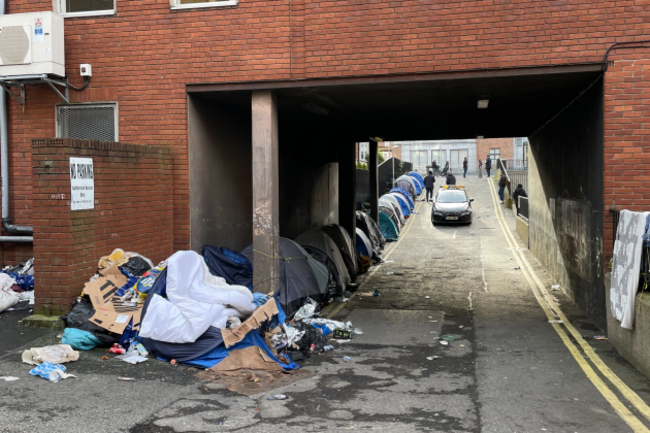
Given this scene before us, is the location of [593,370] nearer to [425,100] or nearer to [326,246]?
[425,100]

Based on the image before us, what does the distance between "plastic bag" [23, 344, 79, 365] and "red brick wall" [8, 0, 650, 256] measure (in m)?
3.35

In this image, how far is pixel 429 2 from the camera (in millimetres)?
9242

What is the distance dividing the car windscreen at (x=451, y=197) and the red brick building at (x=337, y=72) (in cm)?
1746

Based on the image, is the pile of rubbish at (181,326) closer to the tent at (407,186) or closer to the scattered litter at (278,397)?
the scattered litter at (278,397)

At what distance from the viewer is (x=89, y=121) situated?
10.3 m

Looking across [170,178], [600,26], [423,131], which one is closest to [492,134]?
[423,131]

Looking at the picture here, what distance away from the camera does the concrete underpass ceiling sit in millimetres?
9477

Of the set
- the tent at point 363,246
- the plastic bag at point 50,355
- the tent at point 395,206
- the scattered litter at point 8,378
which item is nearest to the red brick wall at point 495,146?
the tent at point 395,206

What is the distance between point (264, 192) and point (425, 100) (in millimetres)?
3815

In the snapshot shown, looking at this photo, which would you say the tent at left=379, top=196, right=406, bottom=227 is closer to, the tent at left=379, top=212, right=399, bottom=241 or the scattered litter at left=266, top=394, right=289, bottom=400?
the tent at left=379, top=212, right=399, bottom=241

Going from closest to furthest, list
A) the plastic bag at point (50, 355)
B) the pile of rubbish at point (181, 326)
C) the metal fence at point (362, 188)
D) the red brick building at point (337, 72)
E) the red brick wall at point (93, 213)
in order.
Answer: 1. the plastic bag at point (50, 355)
2. the pile of rubbish at point (181, 326)
3. the red brick wall at point (93, 213)
4. the red brick building at point (337, 72)
5. the metal fence at point (362, 188)

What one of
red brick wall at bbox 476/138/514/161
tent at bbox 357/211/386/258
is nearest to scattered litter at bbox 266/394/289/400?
tent at bbox 357/211/386/258

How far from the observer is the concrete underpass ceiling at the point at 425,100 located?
948 cm

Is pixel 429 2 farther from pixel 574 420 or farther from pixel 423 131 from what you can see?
pixel 423 131
